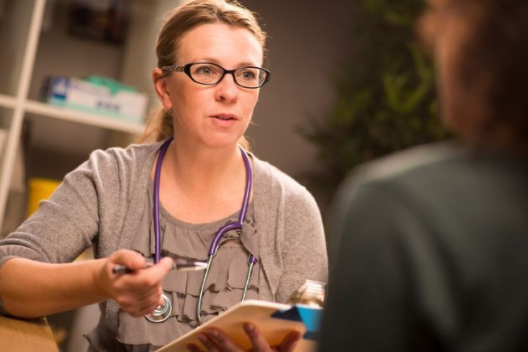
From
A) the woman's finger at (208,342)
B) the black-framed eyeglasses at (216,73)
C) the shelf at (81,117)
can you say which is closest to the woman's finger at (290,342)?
the woman's finger at (208,342)

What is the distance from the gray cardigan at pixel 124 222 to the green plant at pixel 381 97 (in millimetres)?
2091

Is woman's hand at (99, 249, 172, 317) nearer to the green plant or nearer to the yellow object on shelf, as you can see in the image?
the yellow object on shelf

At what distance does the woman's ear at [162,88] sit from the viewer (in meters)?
1.95

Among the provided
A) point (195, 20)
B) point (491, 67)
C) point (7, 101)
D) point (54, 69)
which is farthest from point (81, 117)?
point (491, 67)

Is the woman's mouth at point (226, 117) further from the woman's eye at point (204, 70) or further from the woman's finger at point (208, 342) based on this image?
the woman's finger at point (208, 342)

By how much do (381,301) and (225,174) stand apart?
132cm

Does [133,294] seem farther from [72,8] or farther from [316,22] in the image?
[316,22]

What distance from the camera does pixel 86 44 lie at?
372 cm

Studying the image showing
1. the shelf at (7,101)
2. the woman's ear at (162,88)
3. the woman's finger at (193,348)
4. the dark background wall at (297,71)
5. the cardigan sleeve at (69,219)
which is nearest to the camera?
the woman's finger at (193,348)

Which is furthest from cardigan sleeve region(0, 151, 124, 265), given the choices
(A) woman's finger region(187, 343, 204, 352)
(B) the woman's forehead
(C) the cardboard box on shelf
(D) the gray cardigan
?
→ (C) the cardboard box on shelf

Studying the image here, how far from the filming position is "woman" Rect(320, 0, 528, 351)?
1.86 feet

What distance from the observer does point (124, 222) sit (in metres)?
1.79

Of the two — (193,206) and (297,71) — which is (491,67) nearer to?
(193,206)

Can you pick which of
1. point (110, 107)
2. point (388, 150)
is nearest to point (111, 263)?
point (110, 107)
